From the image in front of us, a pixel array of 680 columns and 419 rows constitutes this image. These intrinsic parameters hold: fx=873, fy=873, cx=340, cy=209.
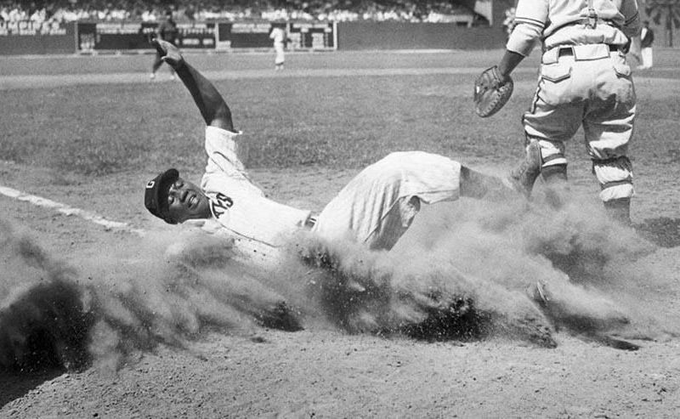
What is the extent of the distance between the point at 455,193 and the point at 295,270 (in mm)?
912

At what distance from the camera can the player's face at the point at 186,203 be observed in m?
4.70

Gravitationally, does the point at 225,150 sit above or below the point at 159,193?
above

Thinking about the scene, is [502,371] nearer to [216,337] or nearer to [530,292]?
[530,292]

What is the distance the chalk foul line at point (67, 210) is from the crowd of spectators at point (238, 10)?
109 ft

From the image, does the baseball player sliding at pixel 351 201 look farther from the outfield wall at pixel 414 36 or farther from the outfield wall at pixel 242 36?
the outfield wall at pixel 414 36

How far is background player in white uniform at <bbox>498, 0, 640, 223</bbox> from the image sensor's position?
207 inches

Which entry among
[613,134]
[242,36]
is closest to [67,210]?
[613,134]

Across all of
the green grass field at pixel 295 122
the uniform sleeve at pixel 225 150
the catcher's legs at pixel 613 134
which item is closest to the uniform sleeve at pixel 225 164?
the uniform sleeve at pixel 225 150

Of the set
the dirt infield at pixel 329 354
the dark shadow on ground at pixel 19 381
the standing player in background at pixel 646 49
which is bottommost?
the dark shadow on ground at pixel 19 381

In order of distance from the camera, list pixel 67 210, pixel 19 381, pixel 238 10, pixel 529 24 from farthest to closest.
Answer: pixel 238 10, pixel 67 210, pixel 529 24, pixel 19 381

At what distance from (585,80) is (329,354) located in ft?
8.09

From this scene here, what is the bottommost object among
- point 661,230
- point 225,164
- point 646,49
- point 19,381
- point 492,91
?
point 19,381

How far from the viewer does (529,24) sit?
5.36 metres

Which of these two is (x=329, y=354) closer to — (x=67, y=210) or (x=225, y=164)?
(x=225, y=164)
